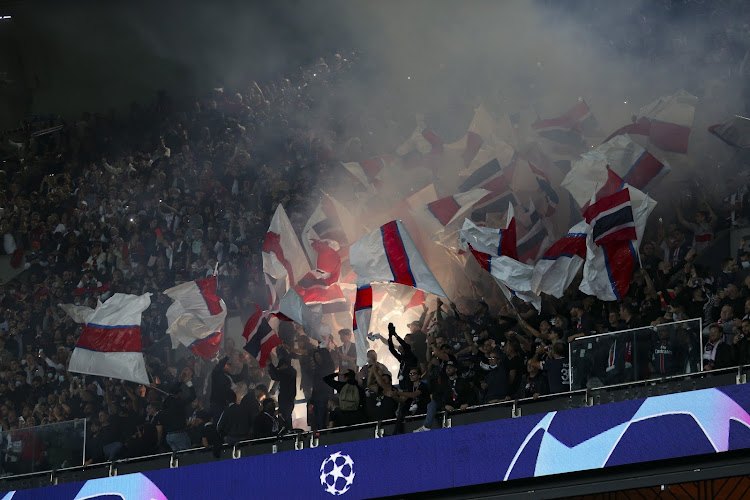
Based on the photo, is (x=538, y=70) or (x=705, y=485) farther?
(x=538, y=70)

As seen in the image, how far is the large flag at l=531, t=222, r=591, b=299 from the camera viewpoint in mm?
13656

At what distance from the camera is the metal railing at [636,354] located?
11.8 meters

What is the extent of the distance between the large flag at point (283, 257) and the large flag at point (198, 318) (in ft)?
2.41

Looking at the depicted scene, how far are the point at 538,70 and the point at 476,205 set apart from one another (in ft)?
10.7

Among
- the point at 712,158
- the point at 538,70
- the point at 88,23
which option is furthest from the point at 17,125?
the point at 712,158

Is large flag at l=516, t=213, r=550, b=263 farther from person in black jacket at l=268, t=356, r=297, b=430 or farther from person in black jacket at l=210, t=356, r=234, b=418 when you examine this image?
person in black jacket at l=210, t=356, r=234, b=418

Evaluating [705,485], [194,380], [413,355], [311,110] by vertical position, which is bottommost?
[705,485]

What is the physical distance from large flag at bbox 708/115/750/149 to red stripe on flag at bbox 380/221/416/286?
3.62m

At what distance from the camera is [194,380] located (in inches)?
680

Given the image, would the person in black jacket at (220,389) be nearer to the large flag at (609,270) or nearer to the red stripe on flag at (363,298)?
the red stripe on flag at (363,298)

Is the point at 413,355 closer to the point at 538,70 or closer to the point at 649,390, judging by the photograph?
the point at 649,390

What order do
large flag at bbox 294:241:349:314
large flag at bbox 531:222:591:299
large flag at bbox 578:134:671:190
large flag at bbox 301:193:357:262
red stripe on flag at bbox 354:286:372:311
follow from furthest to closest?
large flag at bbox 301:193:357:262 → large flag at bbox 294:241:349:314 → red stripe on flag at bbox 354:286:372:311 → large flag at bbox 578:134:671:190 → large flag at bbox 531:222:591:299

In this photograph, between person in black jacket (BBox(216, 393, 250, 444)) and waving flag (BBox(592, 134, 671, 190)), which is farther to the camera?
person in black jacket (BBox(216, 393, 250, 444))

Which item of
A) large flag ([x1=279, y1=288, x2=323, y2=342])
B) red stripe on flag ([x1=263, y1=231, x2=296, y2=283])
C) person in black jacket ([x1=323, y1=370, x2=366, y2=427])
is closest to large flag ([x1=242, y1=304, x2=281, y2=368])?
large flag ([x1=279, y1=288, x2=323, y2=342])
